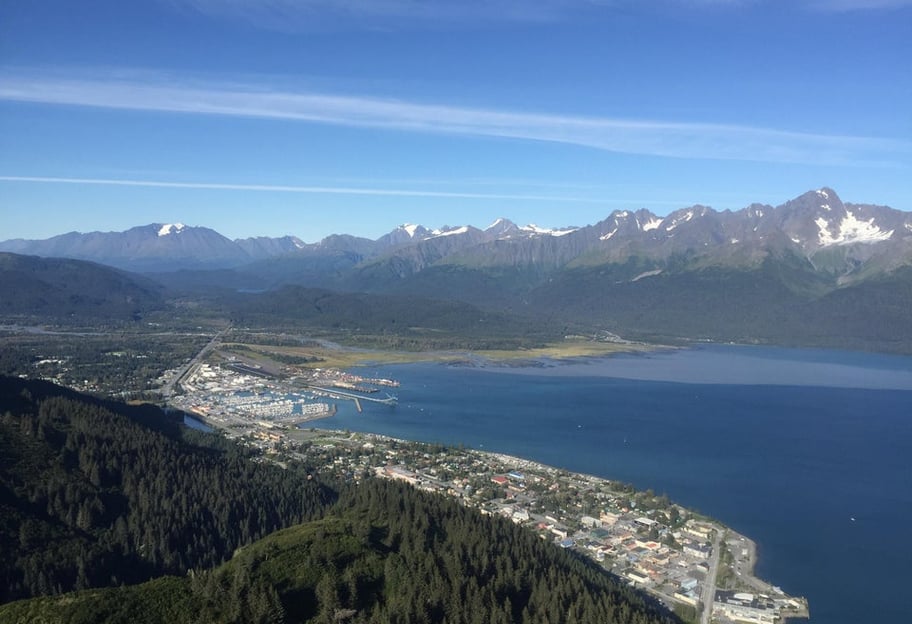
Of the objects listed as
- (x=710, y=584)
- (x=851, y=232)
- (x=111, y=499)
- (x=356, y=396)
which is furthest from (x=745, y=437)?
(x=851, y=232)

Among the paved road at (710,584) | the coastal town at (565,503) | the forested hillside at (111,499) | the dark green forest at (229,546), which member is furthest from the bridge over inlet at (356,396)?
the paved road at (710,584)

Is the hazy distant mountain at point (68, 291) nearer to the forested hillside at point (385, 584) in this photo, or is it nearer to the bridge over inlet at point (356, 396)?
the bridge over inlet at point (356, 396)

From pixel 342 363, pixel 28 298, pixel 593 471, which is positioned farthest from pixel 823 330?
pixel 28 298

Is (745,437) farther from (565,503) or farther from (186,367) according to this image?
(186,367)

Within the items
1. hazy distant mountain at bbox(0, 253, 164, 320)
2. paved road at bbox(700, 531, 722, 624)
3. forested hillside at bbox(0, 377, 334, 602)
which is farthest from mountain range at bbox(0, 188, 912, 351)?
forested hillside at bbox(0, 377, 334, 602)

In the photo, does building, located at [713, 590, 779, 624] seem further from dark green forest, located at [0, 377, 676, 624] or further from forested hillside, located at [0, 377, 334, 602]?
forested hillside, located at [0, 377, 334, 602]
